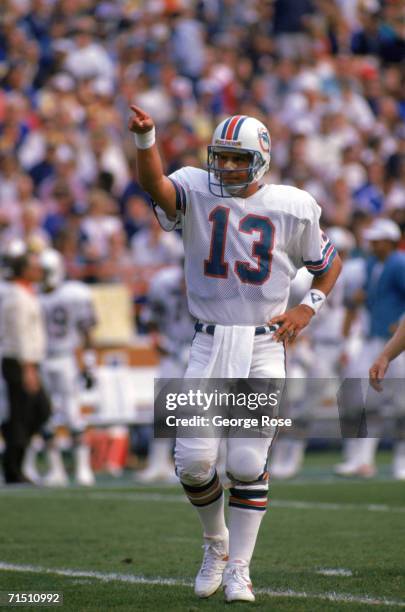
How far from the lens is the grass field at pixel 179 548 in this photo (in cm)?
487

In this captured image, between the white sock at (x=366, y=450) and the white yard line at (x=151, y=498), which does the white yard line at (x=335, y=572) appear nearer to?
the white yard line at (x=151, y=498)

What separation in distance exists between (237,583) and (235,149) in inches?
63.3

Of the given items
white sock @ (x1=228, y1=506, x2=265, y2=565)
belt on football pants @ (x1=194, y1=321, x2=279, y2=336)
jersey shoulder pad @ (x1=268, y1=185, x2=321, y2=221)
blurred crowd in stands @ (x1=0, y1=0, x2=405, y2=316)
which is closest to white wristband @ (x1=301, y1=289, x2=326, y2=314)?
belt on football pants @ (x1=194, y1=321, x2=279, y2=336)

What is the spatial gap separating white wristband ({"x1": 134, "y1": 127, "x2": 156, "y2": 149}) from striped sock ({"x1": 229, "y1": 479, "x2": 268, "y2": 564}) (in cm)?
130

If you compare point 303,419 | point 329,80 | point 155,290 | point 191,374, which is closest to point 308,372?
point 303,419

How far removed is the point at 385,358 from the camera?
5.09 metres

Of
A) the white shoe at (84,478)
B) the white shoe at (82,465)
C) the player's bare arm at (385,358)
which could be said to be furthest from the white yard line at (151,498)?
the player's bare arm at (385,358)

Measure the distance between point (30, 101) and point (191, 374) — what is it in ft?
32.5

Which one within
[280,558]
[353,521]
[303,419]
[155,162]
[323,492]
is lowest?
[303,419]

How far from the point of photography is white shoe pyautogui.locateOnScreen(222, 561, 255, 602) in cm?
474

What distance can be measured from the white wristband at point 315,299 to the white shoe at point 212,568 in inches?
37.4

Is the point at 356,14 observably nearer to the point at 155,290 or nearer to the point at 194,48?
the point at 194,48

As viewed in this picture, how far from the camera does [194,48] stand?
53.0 ft

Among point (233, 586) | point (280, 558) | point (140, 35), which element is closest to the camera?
point (233, 586)
